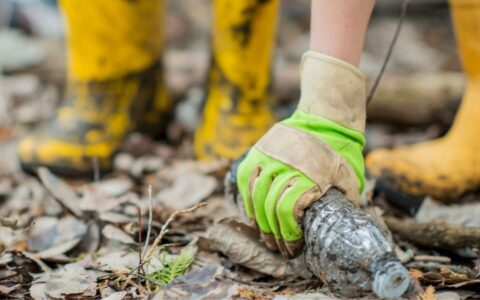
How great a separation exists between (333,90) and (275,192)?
0.21 metres

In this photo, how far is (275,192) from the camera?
0.99 meters

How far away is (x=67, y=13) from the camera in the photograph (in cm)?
177

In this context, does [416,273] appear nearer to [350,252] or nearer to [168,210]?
[350,252]

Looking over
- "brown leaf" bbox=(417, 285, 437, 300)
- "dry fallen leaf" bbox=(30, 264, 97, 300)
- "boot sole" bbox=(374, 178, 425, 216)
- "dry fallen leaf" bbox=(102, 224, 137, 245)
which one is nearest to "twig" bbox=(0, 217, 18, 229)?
"dry fallen leaf" bbox=(30, 264, 97, 300)

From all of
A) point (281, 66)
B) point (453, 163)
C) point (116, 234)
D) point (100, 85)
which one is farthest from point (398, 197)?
point (281, 66)

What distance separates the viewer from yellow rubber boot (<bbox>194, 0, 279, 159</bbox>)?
5.59 ft

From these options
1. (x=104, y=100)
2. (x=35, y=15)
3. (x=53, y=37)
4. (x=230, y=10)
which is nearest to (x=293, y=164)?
(x=230, y=10)

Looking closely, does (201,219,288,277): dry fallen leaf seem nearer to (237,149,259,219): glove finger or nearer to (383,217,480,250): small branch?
(237,149,259,219): glove finger

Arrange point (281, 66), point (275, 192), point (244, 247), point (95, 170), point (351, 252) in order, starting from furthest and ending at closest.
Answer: point (281, 66) → point (95, 170) → point (244, 247) → point (275, 192) → point (351, 252)

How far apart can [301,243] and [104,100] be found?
0.99 m

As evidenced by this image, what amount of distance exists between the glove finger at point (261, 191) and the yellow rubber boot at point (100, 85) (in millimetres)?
843

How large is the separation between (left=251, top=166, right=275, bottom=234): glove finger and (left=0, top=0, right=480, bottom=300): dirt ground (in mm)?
102

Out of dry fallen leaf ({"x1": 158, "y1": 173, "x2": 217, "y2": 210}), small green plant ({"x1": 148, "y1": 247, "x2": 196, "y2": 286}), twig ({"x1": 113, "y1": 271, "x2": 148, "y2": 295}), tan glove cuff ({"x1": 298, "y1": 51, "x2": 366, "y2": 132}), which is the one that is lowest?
dry fallen leaf ({"x1": 158, "y1": 173, "x2": 217, "y2": 210})

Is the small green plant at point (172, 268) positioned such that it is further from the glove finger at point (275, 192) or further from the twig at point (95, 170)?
the twig at point (95, 170)
